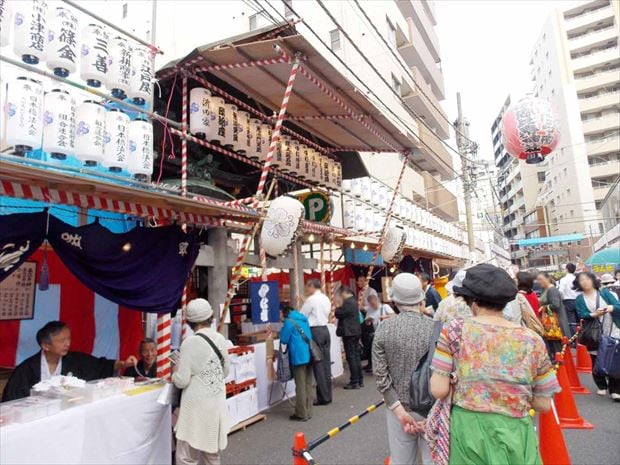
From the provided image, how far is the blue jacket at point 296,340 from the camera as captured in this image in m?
6.92

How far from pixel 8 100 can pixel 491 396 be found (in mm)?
5017

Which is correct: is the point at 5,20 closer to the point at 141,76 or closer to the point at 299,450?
the point at 141,76

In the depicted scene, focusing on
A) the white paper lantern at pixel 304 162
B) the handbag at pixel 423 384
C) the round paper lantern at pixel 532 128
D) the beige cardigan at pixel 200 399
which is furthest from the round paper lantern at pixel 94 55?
the round paper lantern at pixel 532 128

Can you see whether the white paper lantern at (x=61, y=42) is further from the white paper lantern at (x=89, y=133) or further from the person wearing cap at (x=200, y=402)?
the person wearing cap at (x=200, y=402)

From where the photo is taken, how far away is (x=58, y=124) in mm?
4598

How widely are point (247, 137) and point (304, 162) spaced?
88.7 inches

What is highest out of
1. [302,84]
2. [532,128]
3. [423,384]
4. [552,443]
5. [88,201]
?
[302,84]

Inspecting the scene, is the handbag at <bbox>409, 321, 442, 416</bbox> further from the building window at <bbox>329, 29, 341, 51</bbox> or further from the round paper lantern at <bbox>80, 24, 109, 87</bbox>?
the building window at <bbox>329, 29, 341, 51</bbox>

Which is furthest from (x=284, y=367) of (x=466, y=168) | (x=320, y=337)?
(x=466, y=168)

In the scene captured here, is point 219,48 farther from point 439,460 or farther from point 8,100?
point 439,460

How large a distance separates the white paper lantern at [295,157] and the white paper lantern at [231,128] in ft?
6.72

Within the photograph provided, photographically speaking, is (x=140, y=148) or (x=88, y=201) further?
(x=140, y=148)

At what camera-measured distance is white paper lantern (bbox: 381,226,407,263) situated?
471 inches

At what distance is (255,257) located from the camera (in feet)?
32.1
